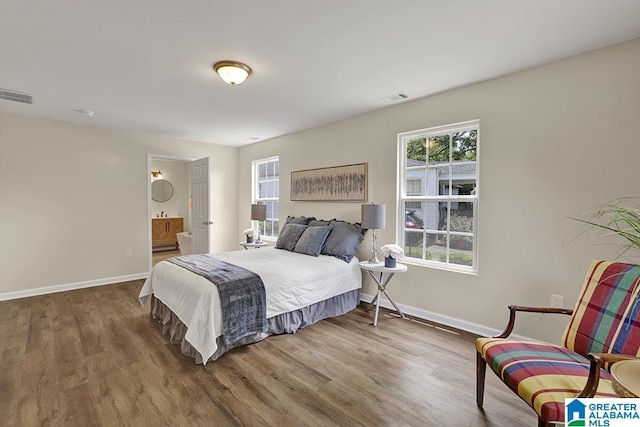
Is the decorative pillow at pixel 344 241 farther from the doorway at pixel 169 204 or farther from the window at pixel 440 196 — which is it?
the doorway at pixel 169 204

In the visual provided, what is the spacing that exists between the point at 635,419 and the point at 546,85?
96.5 inches

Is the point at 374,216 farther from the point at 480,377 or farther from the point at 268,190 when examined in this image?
the point at 268,190

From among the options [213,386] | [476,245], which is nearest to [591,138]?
[476,245]

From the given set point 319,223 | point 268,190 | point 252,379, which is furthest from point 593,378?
point 268,190

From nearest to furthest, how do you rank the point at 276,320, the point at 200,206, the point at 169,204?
the point at 276,320, the point at 200,206, the point at 169,204

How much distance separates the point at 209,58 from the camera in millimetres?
2465

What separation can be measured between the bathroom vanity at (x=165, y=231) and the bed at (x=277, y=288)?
4.75 metres

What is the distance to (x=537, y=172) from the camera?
259cm

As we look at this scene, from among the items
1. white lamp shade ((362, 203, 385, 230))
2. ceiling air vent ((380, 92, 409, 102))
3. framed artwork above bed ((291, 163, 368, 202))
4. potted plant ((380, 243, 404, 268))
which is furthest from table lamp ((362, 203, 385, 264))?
ceiling air vent ((380, 92, 409, 102))

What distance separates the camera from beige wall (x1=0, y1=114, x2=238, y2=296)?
158 inches

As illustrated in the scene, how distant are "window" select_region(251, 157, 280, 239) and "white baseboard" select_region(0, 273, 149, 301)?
2.29 meters

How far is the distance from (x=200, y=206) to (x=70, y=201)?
6.12 ft

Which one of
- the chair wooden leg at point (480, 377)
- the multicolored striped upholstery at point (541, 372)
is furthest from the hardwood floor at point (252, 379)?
the multicolored striped upholstery at point (541, 372)

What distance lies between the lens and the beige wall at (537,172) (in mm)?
2246
